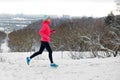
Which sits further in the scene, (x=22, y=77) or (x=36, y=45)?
(x=36, y=45)

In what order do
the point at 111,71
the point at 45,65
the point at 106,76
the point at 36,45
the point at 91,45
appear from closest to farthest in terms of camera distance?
the point at 106,76, the point at 111,71, the point at 45,65, the point at 91,45, the point at 36,45

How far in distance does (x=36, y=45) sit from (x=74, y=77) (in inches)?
2435

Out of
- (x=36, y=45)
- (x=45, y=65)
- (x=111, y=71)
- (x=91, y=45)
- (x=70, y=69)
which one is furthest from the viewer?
(x=36, y=45)

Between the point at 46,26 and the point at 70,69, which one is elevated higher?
the point at 46,26

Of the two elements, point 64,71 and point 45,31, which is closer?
point 64,71

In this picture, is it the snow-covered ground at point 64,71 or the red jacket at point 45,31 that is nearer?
the snow-covered ground at point 64,71

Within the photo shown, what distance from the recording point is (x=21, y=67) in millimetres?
11531

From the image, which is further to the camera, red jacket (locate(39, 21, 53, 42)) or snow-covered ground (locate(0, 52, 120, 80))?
red jacket (locate(39, 21, 53, 42))

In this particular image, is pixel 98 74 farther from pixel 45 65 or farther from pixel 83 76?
pixel 45 65

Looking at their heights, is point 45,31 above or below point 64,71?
above

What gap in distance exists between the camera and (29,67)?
11562mm

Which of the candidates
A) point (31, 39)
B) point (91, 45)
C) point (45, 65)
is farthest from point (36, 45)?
point (45, 65)

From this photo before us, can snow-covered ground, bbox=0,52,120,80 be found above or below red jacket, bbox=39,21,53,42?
below

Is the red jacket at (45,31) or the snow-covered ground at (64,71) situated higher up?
the red jacket at (45,31)
